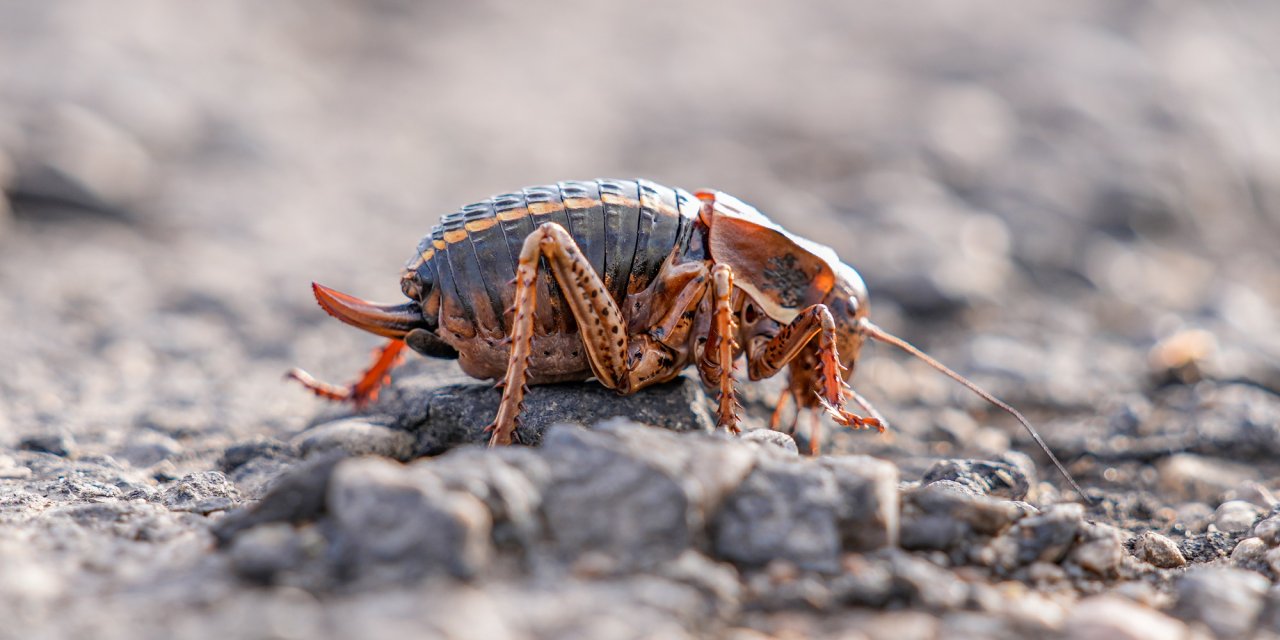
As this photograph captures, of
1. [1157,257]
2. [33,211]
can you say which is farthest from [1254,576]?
[33,211]

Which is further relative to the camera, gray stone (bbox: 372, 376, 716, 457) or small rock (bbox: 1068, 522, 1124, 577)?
gray stone (bbox: 372, 376, 716, 457)

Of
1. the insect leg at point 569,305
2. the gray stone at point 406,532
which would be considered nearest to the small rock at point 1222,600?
the gray stone at point 406,532

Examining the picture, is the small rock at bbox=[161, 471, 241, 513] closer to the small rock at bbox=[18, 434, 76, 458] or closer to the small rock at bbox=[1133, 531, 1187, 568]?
the small rock at bbox=[18, 434, 76, 458]

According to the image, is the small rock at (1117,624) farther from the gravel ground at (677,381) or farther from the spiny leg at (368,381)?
the spiny leg at (368,381)

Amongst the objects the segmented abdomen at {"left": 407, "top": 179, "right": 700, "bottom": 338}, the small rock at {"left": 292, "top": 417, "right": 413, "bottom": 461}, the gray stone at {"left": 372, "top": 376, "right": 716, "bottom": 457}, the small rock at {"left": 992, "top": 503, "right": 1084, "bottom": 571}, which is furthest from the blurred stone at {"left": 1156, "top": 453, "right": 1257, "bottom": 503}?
the small rock at {"left": 292, "top": 417, "right": 413, "bottom": 461}

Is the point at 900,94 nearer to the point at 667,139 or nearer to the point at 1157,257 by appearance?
the point at 667,139

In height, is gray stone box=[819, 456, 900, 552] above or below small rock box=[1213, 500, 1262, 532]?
above
